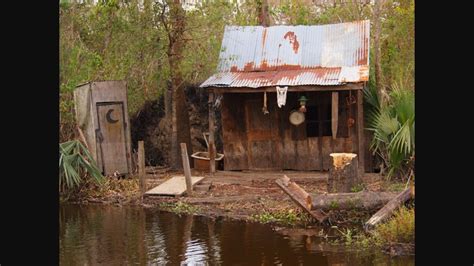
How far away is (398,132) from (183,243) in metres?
5.27

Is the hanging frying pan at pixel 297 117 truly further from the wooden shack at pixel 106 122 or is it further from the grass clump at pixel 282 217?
the grass clump at pixel 282 217

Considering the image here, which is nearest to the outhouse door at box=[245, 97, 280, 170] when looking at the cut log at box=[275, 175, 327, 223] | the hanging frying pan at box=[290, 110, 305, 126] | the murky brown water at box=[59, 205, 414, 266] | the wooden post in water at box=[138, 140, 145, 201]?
the hanging frying pan at box=[290, 110, 305, 126]

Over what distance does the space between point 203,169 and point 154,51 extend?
356 centimetres

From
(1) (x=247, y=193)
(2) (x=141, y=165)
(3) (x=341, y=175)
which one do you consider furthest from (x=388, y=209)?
(2) (x=141, y=165)

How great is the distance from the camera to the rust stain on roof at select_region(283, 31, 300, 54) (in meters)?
16.4

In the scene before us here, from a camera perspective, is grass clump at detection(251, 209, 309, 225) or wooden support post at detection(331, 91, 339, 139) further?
wooden support post at detection(331, 91, 339, 139)

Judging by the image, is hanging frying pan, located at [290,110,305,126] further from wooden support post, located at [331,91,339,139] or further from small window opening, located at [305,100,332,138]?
wooden support post, located at [331,91,339,139]

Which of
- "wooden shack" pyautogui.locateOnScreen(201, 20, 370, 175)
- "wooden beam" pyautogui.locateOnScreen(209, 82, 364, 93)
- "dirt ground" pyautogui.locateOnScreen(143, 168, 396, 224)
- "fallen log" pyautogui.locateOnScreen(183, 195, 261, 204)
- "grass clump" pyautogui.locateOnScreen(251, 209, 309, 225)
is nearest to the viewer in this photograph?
"grass clump" pyautogui.locateOnScreen(251, 209, 309, 225)

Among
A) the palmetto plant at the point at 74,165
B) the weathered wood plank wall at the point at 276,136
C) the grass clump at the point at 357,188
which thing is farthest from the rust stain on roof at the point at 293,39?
the palmetto plant at the point at 74,165

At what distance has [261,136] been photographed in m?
16.3

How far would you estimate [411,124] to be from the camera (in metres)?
12.2
